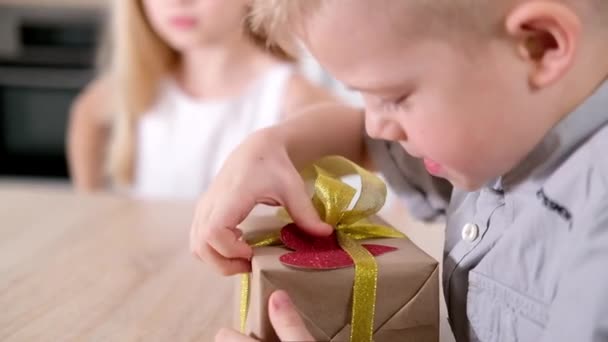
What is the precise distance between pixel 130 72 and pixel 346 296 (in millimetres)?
983

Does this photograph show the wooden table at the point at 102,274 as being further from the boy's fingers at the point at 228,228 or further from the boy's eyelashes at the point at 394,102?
the boy's eyelashes at the point at 394,102

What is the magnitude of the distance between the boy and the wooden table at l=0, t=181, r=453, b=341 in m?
0.12

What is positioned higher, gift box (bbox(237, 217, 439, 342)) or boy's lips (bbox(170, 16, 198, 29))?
boy's lips (bbox(170, 16, 198, 29))

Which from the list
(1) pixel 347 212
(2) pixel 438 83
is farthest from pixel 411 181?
(2) pixel 438 83

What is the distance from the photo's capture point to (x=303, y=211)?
56 cm

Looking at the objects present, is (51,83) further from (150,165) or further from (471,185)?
(471,185)

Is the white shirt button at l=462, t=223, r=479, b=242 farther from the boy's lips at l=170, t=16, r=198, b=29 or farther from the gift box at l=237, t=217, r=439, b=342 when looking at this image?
the boy's lips at l=170, t=16, r=198, b=29

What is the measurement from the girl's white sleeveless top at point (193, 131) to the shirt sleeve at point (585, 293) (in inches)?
40.1

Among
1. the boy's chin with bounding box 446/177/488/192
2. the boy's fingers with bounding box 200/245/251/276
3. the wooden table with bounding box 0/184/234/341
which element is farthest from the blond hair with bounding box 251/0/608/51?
the wooden table with bounding box 0/184/234/341

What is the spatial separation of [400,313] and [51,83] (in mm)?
2046

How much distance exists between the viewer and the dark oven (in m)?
2.32

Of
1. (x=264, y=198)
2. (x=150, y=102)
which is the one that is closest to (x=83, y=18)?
(x=150, y=102)

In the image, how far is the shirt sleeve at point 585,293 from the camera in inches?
15.4

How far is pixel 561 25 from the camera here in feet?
1.43
